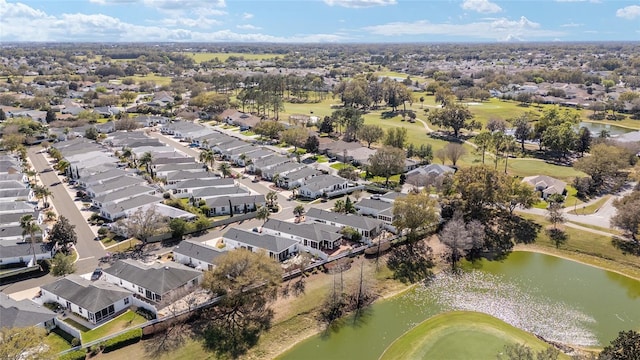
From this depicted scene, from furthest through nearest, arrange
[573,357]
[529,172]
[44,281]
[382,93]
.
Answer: [382,93]
[529,172]
[44,281]
[573,357]

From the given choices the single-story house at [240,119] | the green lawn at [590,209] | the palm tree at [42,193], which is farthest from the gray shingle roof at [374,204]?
the single-story house at [240,119]

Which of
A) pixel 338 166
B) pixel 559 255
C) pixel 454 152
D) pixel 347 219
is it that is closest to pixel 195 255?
pixel 347 219

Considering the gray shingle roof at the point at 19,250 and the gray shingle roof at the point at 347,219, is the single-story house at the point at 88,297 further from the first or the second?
the gray shingle roof at the point at 347,219

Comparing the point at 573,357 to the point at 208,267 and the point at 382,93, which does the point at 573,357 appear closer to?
the point at 208,267

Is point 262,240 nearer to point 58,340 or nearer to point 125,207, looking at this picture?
point 58,340

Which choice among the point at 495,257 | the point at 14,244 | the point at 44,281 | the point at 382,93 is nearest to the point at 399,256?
the point at 495,257

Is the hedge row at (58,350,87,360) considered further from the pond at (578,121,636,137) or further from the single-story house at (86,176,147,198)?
the pond at (578,121,636,137)
